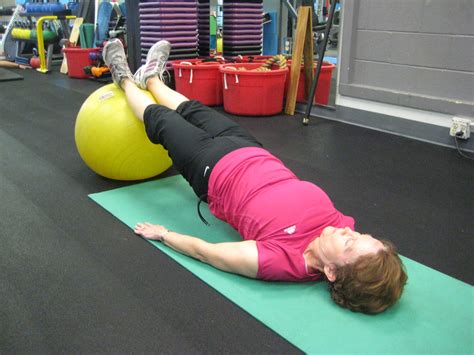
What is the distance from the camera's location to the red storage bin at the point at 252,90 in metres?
3.96

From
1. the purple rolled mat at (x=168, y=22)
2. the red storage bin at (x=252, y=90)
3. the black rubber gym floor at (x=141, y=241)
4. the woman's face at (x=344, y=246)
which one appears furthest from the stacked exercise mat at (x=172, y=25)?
the woman's face at (x=344, y=246)

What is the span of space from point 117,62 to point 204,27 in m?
2.93

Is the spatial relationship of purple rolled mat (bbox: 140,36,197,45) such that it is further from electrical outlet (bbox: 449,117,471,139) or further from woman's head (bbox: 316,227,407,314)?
woman's head (bbox: 316,227,407,314)

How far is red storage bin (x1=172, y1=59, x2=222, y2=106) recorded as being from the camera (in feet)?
14.0

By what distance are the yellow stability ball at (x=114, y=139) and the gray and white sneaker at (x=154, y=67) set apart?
4.9 inches

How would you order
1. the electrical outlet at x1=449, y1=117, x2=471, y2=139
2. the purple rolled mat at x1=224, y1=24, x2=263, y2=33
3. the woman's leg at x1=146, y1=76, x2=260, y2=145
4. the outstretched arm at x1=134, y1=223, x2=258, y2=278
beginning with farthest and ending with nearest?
the purple rolled mat at x1=224, y1=24, x2=263, y2=33 → the electrical outlet at x1=449, y1=117, x2=471, y2=139 → the woman's leg at x1=146, y1=76, x2=260, y2=145 → the outstretched arm at x1=134, y1=223, x2=258, y2=278

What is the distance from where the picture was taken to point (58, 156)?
2947 millimetres

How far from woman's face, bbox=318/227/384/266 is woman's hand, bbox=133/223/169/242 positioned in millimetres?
689

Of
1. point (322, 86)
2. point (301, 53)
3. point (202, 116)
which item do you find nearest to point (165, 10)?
point (301, 53)

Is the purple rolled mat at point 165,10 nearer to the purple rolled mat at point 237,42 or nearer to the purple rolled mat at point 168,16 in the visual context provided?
the purple rolled mat at point 168,16

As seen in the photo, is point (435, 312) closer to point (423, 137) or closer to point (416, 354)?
point (416, 354)

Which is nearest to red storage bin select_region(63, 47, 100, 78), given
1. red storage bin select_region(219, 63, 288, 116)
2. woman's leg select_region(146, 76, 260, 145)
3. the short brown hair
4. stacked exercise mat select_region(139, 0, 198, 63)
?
stacked exercise mat select_region(139, 0, 198, 63)

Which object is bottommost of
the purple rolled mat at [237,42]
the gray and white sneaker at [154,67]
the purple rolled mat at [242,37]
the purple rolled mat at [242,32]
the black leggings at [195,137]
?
the black leggings at [195,137]

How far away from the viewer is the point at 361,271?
1329mm
